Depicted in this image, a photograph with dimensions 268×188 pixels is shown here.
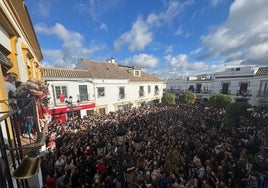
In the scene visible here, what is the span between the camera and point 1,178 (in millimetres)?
1795

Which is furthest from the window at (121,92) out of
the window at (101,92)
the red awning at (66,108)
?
the red awning at (66,108)

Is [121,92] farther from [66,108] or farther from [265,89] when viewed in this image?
[265,89]

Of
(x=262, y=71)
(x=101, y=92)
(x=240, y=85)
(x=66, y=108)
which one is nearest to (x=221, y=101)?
(x=240, y=85)

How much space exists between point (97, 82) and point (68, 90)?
13.5ft

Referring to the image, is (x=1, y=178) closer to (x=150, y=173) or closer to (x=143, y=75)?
(x=150, y=173)

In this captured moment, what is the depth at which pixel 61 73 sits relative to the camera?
18.0 m

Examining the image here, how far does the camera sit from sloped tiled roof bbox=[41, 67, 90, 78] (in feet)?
55.1

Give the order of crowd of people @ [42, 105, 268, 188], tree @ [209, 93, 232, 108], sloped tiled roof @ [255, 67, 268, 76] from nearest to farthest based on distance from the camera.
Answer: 1. crowd of people @ [42, 105, 268, 188]
2. tree @ [209, 93, 232, 108]
3. sloped tiled roof @ [255, 67, 268, 76]

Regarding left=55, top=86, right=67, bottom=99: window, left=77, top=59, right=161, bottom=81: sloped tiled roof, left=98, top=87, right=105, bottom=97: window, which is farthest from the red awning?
left=77, top=59, right=161, bottom=81: sloped tiled roof

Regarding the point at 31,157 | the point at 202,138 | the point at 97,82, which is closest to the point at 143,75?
the point at 97,82

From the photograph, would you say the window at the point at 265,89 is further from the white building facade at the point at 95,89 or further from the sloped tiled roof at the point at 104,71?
the sloped tiled roof at the point at 104,71

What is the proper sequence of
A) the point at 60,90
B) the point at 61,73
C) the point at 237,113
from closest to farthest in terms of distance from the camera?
1. the point at 237,113
2. the point at 60,90
3. the point at 61,73

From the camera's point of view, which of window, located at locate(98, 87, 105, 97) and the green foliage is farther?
window, located at locate(98, 87, 105, 97)

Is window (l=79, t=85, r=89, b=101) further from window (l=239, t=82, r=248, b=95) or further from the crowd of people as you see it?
window (l=239, t=82, r=248, b=95)
